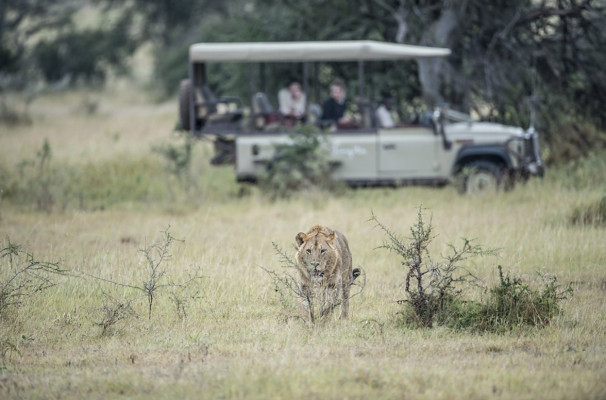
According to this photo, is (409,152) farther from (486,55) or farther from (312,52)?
(486,55)

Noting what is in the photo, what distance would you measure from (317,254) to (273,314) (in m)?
0.99

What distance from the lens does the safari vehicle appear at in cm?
1403

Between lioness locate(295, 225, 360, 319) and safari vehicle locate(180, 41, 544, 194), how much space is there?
22.8ft

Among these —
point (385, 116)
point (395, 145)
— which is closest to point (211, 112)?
point (385, 116)

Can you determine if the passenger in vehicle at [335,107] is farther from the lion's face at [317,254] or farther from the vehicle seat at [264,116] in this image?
the lion's face at [317,254]

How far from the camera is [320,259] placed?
6879 millimetres

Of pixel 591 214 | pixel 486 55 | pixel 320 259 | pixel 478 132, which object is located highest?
pixel 486 55

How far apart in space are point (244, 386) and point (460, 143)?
29.7ft

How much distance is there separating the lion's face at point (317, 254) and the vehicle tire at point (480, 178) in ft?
23.6

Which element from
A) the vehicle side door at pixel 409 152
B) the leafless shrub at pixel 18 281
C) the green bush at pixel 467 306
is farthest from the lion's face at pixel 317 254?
the vehicle side door at pixel 409 152

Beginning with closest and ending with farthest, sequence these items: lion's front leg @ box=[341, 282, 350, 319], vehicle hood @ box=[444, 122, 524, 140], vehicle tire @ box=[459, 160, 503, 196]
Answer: lion's front leg @ box=[341, 282, 350, 319], vehicle tire @ box=[459, 160, 503, 196], vehicle hood @ box=[444, 122, 524, 140]

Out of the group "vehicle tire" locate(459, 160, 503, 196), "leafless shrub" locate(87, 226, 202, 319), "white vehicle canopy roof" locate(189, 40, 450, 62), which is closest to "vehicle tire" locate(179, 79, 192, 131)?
"white vehicle canopy roof" locate(189, 40, 450, 62)

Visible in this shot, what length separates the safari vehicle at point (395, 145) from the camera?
552 inches

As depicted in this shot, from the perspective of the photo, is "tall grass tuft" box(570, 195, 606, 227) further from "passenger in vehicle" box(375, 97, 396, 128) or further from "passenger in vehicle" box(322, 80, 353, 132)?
"passenger in vehicle" box(322, 80, 353, 132)
